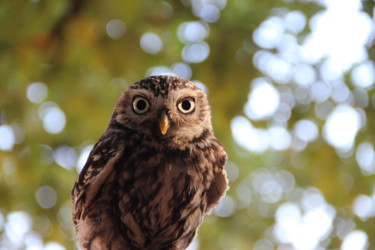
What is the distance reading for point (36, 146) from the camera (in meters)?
3.36

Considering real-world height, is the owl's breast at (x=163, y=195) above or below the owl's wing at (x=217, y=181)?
below

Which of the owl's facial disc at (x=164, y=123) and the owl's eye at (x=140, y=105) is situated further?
the owl's eye at (x=140, y=105)

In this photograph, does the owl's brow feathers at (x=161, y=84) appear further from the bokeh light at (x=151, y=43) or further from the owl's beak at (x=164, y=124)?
the bokeh light at (x=151, y=43)

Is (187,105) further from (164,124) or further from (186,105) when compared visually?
(164,124)

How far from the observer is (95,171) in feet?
5.38

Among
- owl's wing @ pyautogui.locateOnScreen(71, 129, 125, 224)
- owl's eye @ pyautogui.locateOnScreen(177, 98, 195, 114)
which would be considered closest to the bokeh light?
owl's eye @ pyautogui.locateOnScreen(177, 98, 195, 114)

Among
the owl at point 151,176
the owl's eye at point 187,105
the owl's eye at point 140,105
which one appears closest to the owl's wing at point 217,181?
the owl at point 151,176

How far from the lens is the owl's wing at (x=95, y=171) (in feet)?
5.24

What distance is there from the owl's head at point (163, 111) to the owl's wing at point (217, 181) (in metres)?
0.09

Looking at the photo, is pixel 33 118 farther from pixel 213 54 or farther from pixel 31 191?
pixel 213 54

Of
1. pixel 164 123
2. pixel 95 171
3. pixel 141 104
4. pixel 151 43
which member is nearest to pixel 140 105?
pixel 141 104

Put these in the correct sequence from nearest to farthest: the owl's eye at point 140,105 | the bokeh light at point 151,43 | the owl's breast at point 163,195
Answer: the owl's breast at point 163,195
the owl's eye at point 140,105
the bokeh light at point 151,43

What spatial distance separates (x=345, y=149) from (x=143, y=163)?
84.4 inches

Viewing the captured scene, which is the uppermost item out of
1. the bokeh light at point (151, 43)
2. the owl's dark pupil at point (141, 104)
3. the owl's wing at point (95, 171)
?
the bokeh light at point (151, 43)
